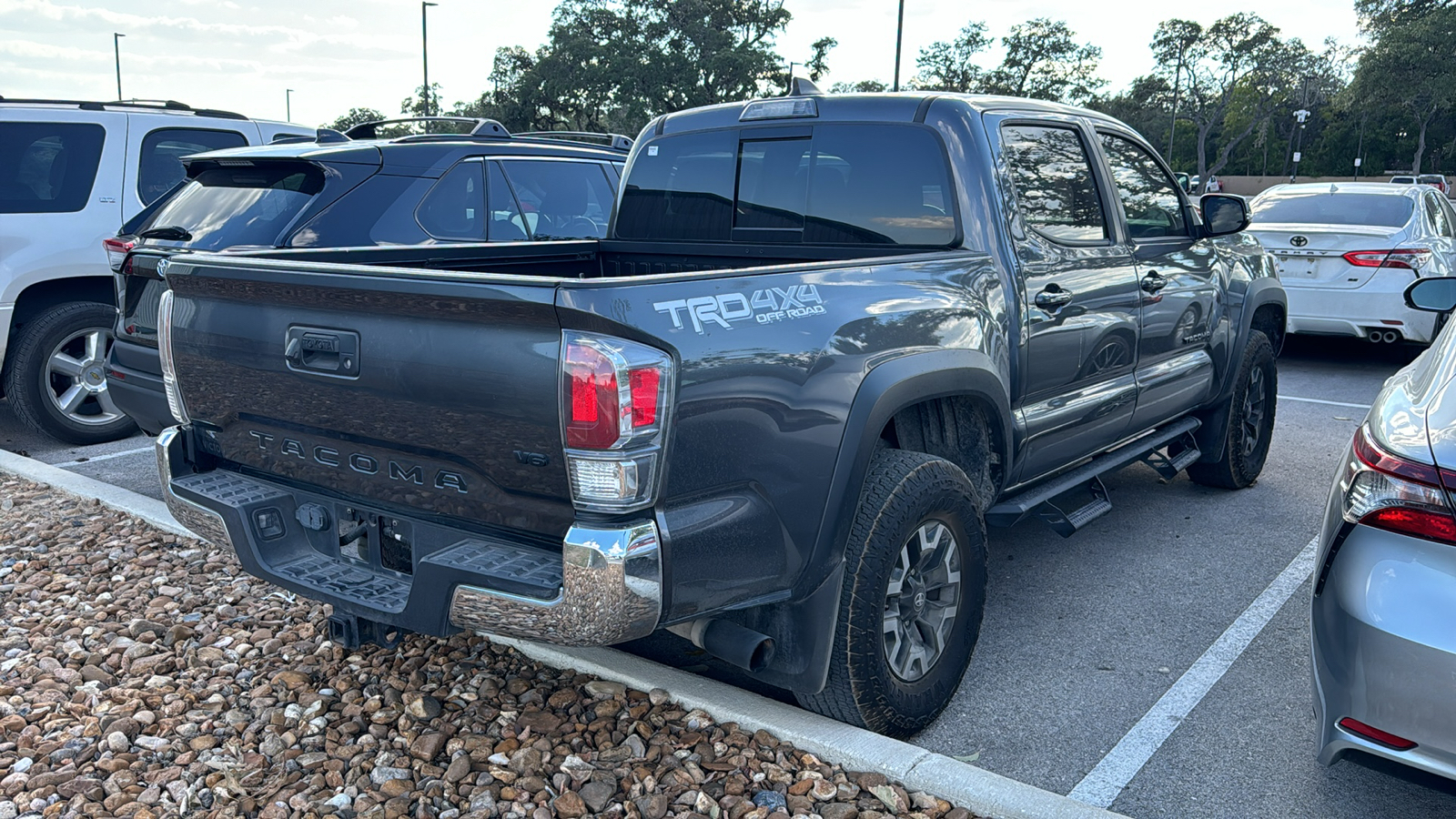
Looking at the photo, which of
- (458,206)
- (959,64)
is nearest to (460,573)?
(458,206)

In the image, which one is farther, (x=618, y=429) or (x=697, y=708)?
(x=697, y=708)

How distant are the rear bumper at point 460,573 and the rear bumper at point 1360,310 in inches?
321

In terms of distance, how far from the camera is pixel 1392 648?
2320 millimetres

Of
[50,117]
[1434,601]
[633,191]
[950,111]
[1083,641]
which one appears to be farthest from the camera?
[50,117]

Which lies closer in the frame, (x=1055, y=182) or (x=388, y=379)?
(x=388, y=379)

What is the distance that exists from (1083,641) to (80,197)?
6.45m

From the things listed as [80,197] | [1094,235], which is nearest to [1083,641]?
[1094,235]

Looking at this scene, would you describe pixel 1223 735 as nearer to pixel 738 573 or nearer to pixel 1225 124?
pixel 738 573

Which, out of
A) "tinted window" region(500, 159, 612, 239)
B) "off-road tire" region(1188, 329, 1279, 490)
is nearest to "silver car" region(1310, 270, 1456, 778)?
"off-road tire" region(1188, 329, 1279, 490)

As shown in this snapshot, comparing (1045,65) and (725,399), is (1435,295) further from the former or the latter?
(1045,65)

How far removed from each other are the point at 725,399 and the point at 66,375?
606cm

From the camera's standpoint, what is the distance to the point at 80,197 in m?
6.79

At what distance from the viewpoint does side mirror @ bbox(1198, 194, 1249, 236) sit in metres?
5.05

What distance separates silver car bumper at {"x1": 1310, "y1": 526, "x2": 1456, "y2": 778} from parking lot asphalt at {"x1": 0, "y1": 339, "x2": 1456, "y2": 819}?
0.32ft
